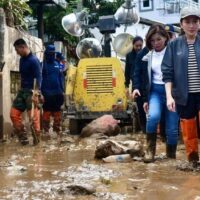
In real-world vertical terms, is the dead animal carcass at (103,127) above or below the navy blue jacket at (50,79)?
below

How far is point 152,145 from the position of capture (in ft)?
18.3

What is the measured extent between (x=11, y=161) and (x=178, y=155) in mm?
1953

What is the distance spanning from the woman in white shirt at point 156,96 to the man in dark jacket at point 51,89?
3.86 meters

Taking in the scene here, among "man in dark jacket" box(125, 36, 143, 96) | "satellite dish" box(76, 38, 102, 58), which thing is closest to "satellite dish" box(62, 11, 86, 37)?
"satellite dish" box(76, 38, 102, 58)

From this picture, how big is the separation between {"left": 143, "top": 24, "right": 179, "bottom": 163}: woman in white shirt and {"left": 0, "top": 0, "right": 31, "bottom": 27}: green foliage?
4.32 m

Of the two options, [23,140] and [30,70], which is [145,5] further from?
[23,140]

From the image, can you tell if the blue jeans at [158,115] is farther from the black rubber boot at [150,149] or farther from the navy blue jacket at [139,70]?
the navy blue jacket at [139,70]

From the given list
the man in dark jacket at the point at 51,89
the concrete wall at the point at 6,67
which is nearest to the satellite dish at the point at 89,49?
the man in dark jacket at the point at 51,89

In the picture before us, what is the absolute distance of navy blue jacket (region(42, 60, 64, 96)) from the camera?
938cm

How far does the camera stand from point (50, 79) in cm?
939

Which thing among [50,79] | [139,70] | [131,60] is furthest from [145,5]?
[139,70]

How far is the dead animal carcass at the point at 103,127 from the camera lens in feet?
29.5

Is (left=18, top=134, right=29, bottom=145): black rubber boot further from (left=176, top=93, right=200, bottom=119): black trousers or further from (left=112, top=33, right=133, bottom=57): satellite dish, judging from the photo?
(left=112, top=33, right=133, bottom=57): satellite dish

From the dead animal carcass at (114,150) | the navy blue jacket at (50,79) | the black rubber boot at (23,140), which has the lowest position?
the black rubber boot at (23,140)
